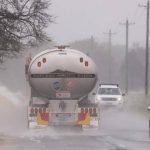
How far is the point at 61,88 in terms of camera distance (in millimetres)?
24062

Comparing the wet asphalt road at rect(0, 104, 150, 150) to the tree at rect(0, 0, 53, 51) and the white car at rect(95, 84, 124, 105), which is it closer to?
the tree at rect(0, 0, 53, 51)

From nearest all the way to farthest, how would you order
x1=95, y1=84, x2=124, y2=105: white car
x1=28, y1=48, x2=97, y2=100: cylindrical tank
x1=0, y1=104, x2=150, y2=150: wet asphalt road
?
x1=0, y1=104, x2=150, y2=150: wet asphalt road < x1=28, y1=48, x2=97, y2=100: cylindrical tank < x1=95, y1=84, x2=124, y2=105: white car

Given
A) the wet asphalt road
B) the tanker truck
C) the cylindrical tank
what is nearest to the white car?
the wet asphalt road

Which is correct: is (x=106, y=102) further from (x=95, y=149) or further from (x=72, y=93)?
(x=95, y=149)

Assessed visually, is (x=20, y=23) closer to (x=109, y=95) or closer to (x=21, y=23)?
(x=21, y=23)

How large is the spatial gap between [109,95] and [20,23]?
22.7 m

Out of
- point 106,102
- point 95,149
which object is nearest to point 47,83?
point 95,149

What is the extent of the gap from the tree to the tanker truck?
97cm

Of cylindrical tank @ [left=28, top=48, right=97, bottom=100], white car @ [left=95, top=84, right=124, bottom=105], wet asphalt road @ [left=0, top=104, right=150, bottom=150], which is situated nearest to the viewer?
wet asphalt road @ [left=0, top=104, right=150, bottom=150]

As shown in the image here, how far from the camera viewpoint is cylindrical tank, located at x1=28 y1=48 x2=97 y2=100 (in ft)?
78.1

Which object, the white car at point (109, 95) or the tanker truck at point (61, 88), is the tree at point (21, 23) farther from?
the white car at point (109, 95)

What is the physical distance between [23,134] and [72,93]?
7.98ft

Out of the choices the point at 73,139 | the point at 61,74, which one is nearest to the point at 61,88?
the point at 61,74

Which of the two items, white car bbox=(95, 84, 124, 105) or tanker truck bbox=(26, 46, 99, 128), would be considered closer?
tanker truck bbox=(26, 46, 99, 128)
